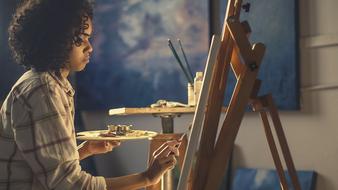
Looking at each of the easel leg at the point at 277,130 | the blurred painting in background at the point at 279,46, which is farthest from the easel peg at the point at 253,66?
the blurred painting in background at the point at 279,46

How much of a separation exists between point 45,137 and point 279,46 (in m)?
1.60

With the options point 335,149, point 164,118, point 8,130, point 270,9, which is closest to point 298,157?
point 335,149

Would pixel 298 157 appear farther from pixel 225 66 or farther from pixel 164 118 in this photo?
pixel 225 66

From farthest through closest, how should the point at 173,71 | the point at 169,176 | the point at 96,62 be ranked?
the point at 96,62 < the point at 173,71 < the point at 169,176

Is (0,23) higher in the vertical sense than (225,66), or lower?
higher

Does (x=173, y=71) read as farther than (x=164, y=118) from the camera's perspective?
Yes

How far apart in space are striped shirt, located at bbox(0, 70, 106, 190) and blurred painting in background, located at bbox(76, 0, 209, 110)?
5.01 feet

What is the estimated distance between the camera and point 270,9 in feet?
8.39

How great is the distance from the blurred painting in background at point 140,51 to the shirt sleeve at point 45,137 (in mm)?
1554

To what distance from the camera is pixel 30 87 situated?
1.28 m

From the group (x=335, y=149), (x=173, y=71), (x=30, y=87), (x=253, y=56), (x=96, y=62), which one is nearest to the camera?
(x=30, y=87)

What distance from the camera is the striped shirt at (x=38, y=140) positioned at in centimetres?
125

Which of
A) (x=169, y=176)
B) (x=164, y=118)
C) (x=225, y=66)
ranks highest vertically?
(x=225, y=66)

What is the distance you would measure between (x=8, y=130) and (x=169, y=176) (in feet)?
2.22
